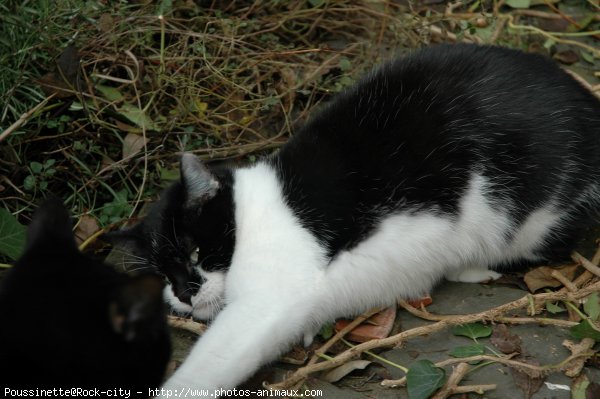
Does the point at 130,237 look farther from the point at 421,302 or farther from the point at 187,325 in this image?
the point at 421,302

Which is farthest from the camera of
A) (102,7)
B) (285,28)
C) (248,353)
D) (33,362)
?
(285,28)

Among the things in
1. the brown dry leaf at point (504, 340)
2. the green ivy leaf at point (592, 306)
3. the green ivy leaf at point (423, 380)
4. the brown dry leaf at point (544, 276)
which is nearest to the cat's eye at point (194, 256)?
the green ivy leaf at point (423, 380)

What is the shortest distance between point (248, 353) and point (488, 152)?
951mm

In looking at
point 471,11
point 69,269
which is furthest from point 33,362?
point 471,11

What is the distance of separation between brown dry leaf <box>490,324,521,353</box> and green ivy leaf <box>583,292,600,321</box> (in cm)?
23

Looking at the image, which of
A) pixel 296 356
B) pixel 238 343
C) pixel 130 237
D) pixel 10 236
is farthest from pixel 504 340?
pixel 10 236

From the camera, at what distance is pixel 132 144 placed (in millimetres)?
2789

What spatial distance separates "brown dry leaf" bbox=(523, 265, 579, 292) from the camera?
2.34 meters

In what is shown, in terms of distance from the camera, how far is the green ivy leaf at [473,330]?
214 centimetres

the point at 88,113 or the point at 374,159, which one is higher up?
the point at 374,159

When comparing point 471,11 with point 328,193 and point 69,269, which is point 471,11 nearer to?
point 328,193

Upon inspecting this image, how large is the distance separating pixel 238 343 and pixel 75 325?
0.65 meters

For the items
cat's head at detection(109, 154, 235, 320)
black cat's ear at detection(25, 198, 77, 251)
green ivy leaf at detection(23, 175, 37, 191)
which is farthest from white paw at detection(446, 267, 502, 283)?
green ivy leaf at detection(23, 175, 37, 191)

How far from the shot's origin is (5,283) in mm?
1499
